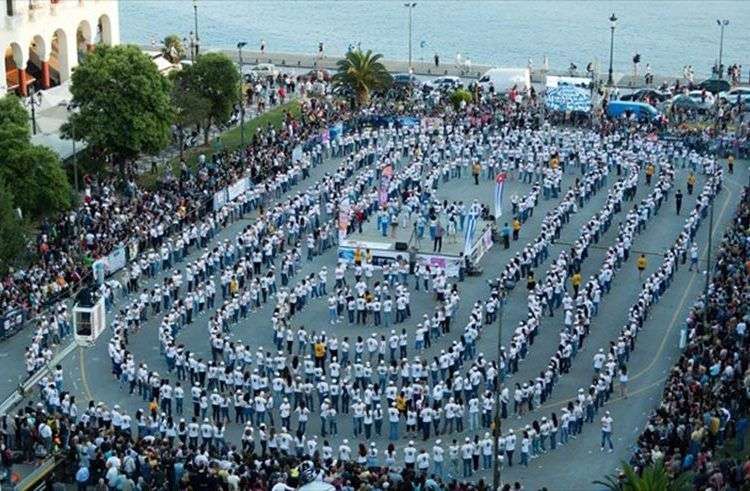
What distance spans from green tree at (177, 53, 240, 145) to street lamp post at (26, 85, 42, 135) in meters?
6.28

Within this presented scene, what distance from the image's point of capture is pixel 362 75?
2908 inches

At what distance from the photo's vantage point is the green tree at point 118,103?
60438mm

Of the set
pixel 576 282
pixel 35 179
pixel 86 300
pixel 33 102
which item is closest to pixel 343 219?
pixel 576 282

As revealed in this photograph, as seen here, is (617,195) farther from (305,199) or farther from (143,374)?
(143,374)

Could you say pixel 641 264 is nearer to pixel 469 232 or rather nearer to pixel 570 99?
pixel 469 232

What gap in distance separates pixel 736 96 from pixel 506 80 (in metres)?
11.5

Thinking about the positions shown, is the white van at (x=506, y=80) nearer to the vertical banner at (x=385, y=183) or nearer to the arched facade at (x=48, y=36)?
the arched facade at (x=48, y=36)

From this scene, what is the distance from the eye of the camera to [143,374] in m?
41.6

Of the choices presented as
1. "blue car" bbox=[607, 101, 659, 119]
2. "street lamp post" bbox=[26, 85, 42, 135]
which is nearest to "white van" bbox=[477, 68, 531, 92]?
"blue car" bbox=[607, 101, 659, 119]

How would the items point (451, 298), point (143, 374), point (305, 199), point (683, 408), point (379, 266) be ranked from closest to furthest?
point (683, 408)
point (143, 374)
point (451, 298)
point (379, 266)
point (305, 199)

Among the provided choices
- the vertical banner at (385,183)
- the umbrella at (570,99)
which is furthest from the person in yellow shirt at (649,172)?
the vertical banner at (385,183)

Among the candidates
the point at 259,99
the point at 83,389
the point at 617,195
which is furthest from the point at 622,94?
the point at 83,389

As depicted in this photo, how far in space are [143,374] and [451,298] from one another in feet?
33.7

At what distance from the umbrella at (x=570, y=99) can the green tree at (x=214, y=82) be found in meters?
14.2
